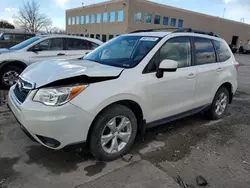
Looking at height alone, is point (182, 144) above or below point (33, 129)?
below

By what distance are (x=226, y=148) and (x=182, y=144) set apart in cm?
71

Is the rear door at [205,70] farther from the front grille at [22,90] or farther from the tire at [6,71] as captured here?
the tire at [6,71]

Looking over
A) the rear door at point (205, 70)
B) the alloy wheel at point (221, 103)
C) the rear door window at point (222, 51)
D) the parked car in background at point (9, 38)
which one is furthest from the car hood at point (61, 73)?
the parked car in background at point (9, 38)

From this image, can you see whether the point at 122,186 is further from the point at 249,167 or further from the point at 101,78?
the point at 249,167

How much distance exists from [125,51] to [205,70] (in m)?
1.57

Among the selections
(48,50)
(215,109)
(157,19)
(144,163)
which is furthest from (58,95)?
(157,19)

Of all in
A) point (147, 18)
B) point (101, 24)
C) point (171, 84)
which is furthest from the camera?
point (101, 24)

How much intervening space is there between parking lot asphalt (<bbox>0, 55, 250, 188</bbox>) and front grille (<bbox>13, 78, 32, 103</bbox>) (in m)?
0.84

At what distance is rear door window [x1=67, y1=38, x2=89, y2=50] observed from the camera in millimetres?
7531

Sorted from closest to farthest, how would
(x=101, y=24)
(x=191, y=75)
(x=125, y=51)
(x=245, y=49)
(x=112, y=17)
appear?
(x=125, y=51)
(x=191, y=75)
(x=112, y=17)
(x=101, y=24)
(x=245, y=49)

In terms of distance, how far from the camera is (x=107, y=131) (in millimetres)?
2906

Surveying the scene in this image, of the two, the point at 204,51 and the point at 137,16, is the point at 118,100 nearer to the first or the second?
the point at 204,51

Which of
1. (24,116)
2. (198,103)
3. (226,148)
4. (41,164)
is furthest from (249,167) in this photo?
(24,116)

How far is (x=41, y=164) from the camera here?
2.86 meters
